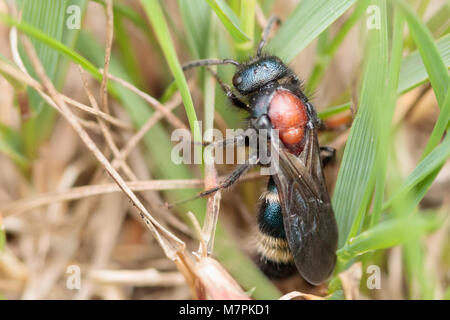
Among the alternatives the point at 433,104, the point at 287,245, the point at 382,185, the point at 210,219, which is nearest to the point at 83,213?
the point at 210,219

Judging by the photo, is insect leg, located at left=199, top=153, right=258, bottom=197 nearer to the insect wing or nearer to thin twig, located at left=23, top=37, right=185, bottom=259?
the insect wing

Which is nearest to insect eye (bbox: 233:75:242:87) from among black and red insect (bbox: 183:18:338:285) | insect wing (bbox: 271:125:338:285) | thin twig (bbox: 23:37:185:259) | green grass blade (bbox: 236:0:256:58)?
black and red insect (bbox: 183:18:338:285)

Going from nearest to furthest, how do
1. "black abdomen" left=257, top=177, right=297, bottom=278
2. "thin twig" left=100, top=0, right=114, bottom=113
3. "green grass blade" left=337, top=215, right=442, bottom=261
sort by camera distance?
"green grass blade" left=337, top=215, right=442, bottom=261, "thin twig" left=100, top=0, right=114, bottom=113, "black abdomen" left=257, top=177, right=297, bottom=278

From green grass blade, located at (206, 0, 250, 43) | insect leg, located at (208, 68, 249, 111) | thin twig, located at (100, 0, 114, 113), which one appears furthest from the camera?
insect leg, located at (208, 68, 249, 111)

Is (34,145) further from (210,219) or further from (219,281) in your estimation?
(219,281)

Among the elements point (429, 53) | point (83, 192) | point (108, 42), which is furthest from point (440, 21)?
point (83, 192)

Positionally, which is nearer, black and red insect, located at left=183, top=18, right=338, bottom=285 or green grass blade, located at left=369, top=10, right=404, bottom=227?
green grass blade, located at left=369, top=10, right=404, bottom=227

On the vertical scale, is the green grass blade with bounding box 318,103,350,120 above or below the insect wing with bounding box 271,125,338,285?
above

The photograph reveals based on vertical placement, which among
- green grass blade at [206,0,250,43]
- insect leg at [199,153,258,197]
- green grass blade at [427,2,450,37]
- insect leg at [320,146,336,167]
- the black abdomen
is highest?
green grass blade at [427,2,450,37]
